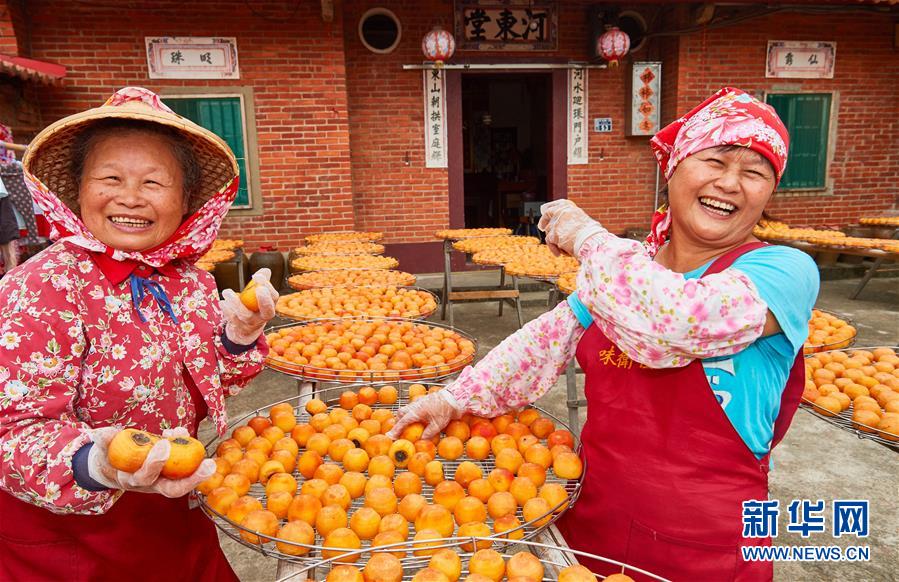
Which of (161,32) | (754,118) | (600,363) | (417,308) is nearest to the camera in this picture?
(754,118)

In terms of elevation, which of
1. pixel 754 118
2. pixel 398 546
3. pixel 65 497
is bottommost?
pixel 398 546

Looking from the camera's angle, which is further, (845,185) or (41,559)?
(845,185)

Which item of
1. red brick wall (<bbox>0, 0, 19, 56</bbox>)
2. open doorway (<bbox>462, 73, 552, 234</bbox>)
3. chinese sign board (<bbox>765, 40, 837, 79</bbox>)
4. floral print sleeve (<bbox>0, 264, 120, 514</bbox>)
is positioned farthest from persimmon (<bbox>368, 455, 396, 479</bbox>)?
open doorway (<bbox>462, 73, 552, 234</bbox>)

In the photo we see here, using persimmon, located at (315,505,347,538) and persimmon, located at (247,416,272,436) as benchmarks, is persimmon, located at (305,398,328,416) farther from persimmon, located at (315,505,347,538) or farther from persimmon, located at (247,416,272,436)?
persimmon, located at (315,505,347,538)

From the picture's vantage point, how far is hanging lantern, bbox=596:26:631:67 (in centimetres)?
891

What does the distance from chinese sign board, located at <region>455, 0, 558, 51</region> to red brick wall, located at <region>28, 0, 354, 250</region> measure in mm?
2204

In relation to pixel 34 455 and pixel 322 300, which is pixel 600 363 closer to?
pixel 34 455

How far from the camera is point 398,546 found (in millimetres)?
1229

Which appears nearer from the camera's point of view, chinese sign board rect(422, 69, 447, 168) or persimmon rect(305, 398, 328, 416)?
→ persimmon rect(305, 398, 328, 416)

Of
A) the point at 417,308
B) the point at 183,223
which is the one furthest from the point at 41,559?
the point at 417,308

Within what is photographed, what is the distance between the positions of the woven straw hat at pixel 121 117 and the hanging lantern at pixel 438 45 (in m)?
7.47

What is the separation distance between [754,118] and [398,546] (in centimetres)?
142

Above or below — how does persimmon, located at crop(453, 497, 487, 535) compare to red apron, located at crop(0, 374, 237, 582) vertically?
above

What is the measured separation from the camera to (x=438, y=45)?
8531mm
